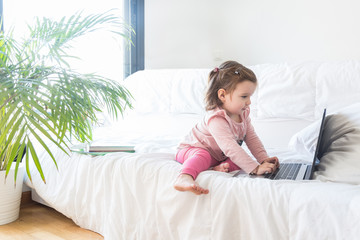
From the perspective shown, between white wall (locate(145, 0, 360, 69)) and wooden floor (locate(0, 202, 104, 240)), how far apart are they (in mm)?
1726

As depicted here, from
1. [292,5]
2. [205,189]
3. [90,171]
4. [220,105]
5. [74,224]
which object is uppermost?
[292,5]

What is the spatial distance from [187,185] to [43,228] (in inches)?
36.3

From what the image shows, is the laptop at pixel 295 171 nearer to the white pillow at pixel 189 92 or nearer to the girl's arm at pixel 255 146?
the girl's arm at pixel 255 146

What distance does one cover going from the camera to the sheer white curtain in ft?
7.69

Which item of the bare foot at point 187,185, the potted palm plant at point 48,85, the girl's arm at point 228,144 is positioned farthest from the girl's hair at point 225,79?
the potted palm plant at point 48,85

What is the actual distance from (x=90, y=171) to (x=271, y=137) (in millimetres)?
1019

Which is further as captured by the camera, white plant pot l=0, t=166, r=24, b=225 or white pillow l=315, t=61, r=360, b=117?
white pillow l=315, t=61, r=360, b=117

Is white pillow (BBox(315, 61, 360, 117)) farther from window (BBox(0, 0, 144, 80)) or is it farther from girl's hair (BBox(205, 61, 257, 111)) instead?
window (BBox(0, 0, 144, 80))

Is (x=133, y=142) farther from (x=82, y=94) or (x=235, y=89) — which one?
(x=235, y=89)

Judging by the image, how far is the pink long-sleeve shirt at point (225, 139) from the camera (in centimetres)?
132

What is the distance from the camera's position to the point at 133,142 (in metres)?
2.01

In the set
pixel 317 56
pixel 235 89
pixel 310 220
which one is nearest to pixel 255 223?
pixel 310 220

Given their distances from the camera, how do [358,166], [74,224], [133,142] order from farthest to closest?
1. [133,142]
2. [74,224]
3. [358,166]

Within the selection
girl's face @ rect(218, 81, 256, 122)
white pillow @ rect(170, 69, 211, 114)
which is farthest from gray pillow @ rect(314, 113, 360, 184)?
white pillow @ rect(170, 69, 211, 114)
